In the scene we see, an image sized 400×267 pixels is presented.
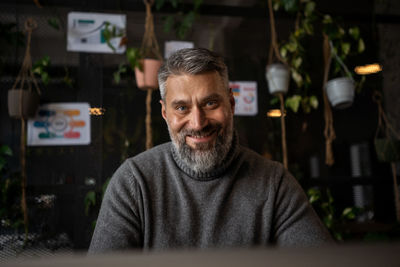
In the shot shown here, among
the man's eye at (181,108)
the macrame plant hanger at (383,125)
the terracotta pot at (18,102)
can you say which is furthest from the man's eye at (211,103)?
the macrame plant hanger at (383,125)

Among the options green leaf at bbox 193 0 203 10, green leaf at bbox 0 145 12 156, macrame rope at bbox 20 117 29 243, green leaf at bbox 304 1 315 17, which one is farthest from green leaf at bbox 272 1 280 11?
green leaf at bbox 0 145 12 156

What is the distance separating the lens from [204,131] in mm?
1381

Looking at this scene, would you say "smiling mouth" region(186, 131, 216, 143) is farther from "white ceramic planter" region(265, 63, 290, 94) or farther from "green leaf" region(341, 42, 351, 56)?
"green leaf" region(341, 42, 351, 56)

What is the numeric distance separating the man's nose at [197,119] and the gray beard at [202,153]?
42mm

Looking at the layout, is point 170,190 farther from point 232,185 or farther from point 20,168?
point 20,168

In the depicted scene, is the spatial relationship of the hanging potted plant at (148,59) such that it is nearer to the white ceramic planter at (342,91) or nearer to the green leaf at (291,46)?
the green leaf at (291,46)

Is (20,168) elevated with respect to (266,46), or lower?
lower

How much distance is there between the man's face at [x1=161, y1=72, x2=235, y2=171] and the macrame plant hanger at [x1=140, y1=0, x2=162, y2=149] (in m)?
0.93

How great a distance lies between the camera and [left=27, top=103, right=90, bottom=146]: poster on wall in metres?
2.29

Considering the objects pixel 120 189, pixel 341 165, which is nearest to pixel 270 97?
pixel 341 165

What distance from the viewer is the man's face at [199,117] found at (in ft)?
4.27

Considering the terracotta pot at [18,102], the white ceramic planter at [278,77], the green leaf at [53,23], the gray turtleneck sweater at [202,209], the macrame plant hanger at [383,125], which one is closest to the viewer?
the gray turtleneck sweater at [202,209]

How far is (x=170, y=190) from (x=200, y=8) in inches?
66.8

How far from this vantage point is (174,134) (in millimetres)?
1398
